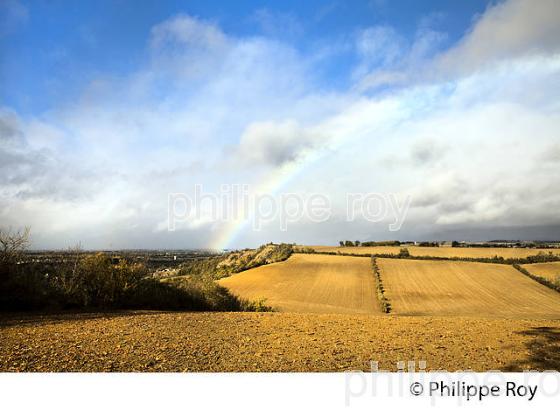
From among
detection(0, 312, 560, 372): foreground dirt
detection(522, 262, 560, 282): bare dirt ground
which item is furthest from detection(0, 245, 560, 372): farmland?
detection(522, 262, 560, 282): bare dirt ground

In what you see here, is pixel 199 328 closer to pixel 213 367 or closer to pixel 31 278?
pixel 213 367

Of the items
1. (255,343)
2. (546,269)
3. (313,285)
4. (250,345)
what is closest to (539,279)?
(546,269)

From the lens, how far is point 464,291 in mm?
33625

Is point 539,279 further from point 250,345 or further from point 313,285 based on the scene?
point 250,345

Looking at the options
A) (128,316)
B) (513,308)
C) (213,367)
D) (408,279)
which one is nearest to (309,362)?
(213,367)

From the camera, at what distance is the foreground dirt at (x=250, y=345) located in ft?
22.7

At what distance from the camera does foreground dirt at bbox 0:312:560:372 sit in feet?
22.7

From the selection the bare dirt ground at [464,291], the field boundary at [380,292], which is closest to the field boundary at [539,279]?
the bare dirt ground at [464,291]

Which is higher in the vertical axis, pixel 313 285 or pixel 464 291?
pixel 313 285

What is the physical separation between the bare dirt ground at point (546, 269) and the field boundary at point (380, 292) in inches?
635

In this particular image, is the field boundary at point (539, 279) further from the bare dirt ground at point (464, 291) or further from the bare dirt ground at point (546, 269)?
the bare dirt ground at point (464, 291)

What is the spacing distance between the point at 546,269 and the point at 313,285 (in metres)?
27.8

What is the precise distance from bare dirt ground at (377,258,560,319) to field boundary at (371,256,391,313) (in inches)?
19.2
